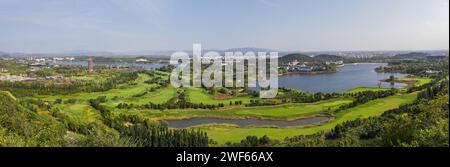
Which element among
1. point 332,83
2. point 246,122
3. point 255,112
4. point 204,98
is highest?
point 332,83

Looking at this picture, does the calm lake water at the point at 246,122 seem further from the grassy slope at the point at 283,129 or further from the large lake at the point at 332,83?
the large lake at the point at 332,83

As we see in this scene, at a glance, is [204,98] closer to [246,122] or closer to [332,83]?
[246,122]

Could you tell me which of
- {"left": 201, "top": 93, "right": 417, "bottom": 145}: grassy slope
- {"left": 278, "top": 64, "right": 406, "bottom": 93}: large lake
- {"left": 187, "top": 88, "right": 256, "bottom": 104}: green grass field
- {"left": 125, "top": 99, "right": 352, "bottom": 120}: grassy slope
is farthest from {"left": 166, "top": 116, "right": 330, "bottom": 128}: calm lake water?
{"left": 278, "top": 64, "right": 406, "bottom": 93}: large lake

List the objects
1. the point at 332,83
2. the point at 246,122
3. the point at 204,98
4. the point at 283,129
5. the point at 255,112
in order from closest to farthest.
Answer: the point at 283,129 → the point at 246,122 → the point at 255,112 → the point at 204,98 → the point at 332,83

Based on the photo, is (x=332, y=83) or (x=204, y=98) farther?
(x=332, y=83)

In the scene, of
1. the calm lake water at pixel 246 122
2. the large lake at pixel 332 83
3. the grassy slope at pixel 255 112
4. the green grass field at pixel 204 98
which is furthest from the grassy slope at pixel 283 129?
the large lake at pixel 332 83

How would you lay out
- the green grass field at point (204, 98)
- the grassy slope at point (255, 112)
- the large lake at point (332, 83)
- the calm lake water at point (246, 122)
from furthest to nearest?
the large lake at point (332, 83)
the green grass field at point (204, 98)
the grassy slope at point (255, 112)
the calm lake water at point (246, 122)

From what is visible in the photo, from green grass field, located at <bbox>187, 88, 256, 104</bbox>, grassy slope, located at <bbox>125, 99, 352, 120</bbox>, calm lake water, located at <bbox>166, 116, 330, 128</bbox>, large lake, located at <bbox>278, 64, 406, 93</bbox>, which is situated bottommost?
calm lake water, located at <bbox>166, 116, 330, 128</bbox>

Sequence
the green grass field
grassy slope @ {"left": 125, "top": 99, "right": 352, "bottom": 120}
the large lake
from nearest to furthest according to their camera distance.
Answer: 1. grassy slope @ {"left": 125, "top": 99, "right": 352, "bottom": 120}
2. the green grass field
3. the large lake

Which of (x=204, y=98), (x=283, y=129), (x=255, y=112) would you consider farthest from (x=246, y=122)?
(x=204, y=98)

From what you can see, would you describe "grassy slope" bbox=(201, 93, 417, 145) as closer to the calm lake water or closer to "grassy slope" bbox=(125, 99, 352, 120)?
the calm lake water

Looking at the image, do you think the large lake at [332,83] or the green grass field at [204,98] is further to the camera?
the large lake at [332,83]
